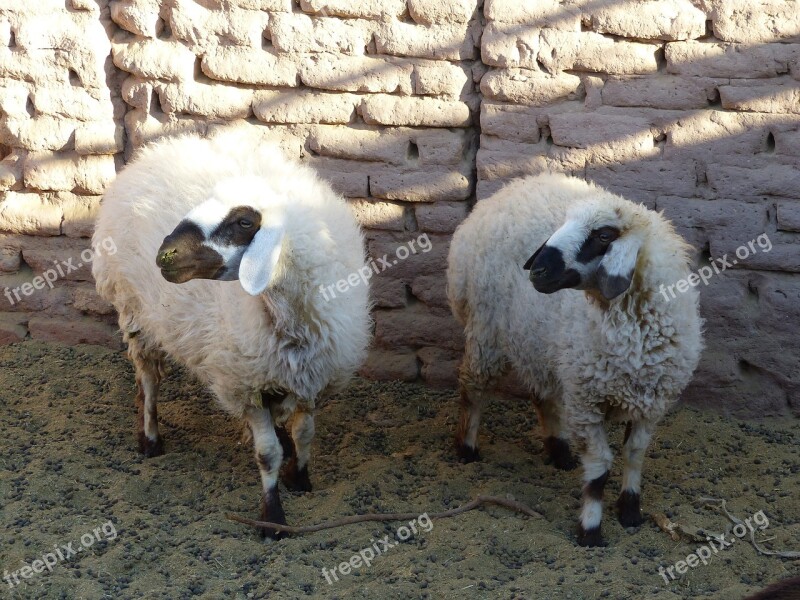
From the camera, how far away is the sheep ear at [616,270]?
3.69 m

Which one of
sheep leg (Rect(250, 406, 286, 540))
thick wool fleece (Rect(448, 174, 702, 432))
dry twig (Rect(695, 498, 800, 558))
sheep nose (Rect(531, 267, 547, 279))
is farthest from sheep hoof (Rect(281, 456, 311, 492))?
dry twig (Rect(695, 498, 800, 558))

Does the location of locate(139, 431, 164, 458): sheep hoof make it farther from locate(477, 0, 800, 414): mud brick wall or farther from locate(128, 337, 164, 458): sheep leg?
locate(477, 0, 800, 414): mud brick wall

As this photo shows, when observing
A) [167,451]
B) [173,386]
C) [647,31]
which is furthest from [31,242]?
[647,31]

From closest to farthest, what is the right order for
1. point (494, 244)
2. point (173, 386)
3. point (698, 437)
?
1. point (494, 244)
2. point (698, 437)
3. point (173, 386)

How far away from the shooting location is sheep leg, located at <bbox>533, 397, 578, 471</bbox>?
4.77 metres

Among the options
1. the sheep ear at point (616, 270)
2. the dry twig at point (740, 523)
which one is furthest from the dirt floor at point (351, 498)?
the sheep ear at point (616, 270)

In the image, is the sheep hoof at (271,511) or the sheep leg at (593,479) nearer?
the sheep leg at (593,479)

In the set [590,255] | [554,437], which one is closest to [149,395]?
[554,437]

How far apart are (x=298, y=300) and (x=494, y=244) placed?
3.62 ft

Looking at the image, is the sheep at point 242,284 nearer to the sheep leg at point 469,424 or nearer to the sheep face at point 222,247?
the sheep face at point 222,247

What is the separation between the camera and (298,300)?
13.2 feet

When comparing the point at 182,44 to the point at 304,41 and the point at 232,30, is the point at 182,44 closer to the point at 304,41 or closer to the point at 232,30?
the point at 232,30

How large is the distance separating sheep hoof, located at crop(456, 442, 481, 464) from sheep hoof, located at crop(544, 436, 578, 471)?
1.30 feet

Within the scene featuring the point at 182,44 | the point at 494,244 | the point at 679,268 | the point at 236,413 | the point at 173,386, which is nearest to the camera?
the point at 679,268
